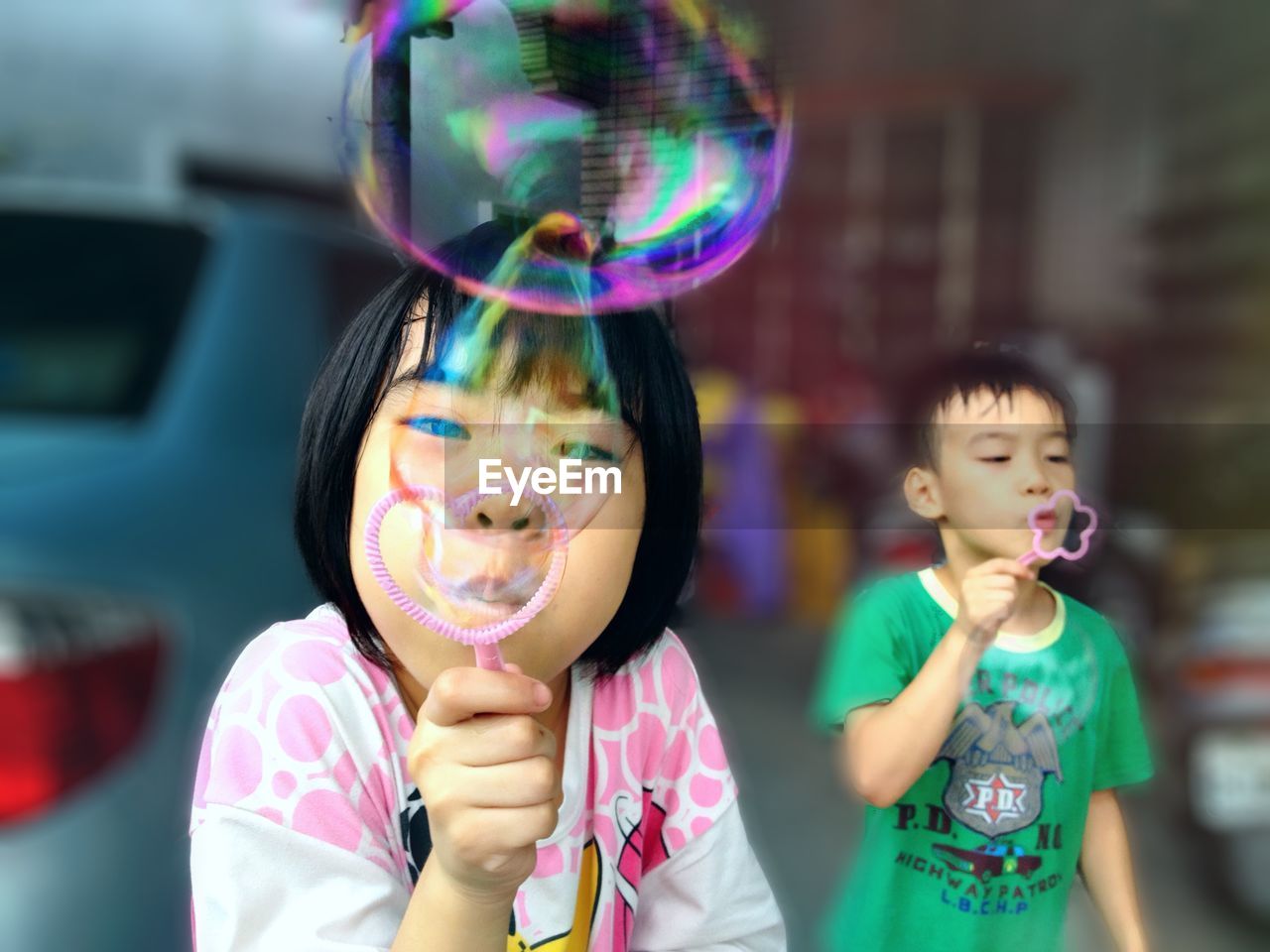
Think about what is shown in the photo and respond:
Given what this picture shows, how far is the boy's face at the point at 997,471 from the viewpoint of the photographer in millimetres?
730

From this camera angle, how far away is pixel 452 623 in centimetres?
63

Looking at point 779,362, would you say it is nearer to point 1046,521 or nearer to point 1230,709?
point 1230,709

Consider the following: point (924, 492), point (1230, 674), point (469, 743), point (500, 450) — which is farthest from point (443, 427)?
point (1230, 674)

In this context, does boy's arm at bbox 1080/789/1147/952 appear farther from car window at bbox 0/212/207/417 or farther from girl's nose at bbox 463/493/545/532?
car window at bbox 0/212/207/417

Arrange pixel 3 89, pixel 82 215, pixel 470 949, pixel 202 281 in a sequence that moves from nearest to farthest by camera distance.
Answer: pixel 470 949 → pixel 202 281 → pixel 82 215 → pixel 3 89

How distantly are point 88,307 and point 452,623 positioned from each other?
142cm

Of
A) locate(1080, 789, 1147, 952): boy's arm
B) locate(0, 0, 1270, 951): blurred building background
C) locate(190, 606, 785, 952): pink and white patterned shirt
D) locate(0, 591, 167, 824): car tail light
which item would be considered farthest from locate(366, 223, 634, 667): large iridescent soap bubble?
locate(0, 591, 167, 824): car tail light

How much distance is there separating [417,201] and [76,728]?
91 cm

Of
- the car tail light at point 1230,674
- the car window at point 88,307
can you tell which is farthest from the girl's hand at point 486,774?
the car tail light at point 1230,674

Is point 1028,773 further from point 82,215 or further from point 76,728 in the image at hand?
point 82,215

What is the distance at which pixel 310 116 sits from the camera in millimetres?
3217

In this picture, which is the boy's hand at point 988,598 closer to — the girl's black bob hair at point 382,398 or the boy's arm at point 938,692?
the boy's arm at point 938,692

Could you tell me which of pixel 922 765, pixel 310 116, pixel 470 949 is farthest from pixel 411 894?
pixel 310 116

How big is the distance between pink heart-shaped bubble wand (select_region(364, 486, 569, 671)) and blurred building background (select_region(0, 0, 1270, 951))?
0.85 ft
